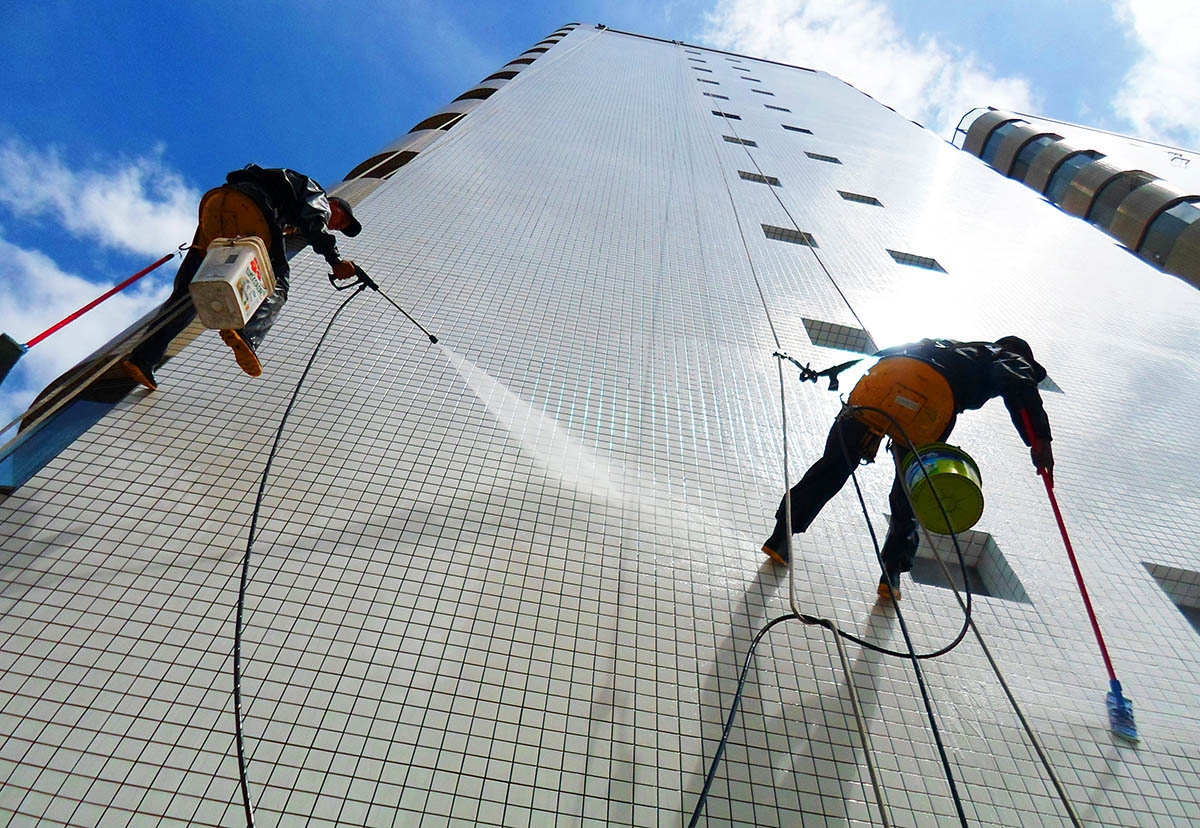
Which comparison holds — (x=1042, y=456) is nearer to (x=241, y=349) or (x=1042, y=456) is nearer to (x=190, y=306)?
(x=241, y=349)

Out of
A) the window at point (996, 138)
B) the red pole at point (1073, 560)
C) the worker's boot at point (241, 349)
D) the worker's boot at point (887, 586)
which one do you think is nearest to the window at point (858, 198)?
the red pole at point (1073, 560)

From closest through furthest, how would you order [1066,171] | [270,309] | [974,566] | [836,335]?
[270,309] → [974,566] → [836,335] → [1066,171]

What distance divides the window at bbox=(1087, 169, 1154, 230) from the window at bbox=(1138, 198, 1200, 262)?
97cm

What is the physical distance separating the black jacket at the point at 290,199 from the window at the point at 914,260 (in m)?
4.31

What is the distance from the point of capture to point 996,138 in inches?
619

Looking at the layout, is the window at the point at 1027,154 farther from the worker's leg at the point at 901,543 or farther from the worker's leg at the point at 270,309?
the worker's leg at the point at 270,309

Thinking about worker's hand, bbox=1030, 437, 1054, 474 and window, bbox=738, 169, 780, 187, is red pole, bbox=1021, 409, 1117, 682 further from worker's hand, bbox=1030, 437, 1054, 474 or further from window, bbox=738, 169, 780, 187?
window, bbox=738, 169, 780, 187

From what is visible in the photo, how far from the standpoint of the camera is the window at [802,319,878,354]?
373 centimetres

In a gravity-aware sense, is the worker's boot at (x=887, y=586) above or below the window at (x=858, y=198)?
above

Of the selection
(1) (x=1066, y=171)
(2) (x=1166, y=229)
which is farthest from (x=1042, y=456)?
(1) (x=1066, y=171)

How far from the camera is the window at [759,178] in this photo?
6105 millimetres

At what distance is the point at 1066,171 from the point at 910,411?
1501 cm

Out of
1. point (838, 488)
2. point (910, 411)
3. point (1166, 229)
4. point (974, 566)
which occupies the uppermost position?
point (910, 411)

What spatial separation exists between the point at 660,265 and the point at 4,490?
3.23 meters
